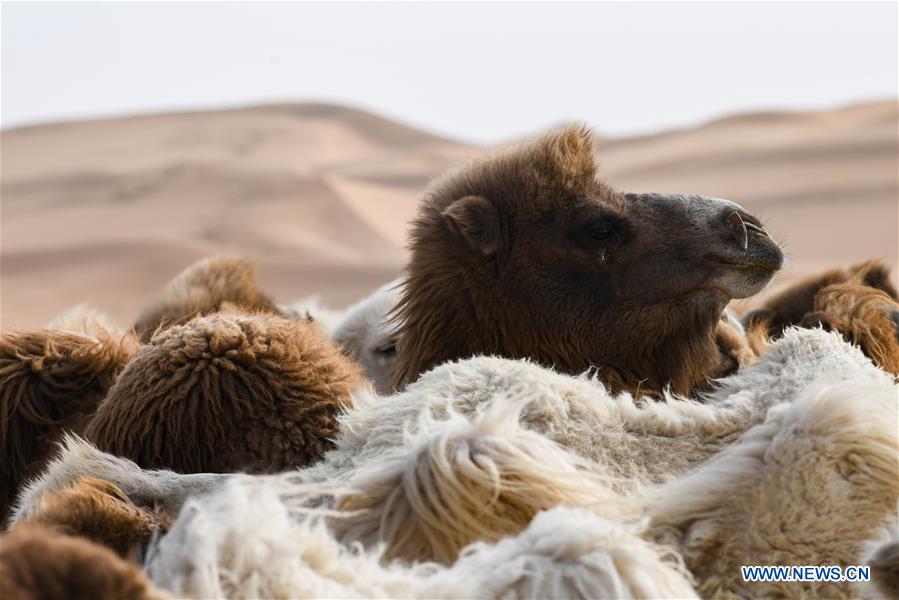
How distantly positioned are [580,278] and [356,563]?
2307 mm

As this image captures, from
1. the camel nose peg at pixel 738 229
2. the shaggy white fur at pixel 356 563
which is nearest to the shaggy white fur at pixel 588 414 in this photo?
the shaggy white fur at pixel 356 563

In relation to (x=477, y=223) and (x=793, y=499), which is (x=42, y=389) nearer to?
(x=477, y=223)

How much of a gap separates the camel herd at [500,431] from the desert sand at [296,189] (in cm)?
1026

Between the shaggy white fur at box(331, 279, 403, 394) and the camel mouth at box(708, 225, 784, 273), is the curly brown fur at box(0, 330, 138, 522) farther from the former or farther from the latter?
the camel mouth at box(708, 225, 784, 273)

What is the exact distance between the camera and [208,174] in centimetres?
3434

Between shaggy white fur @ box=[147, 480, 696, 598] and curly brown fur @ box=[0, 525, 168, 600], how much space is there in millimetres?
228

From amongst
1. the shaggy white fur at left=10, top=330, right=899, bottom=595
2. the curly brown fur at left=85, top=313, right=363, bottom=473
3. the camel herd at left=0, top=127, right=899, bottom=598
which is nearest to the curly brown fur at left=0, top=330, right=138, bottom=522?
the camel herd at left=0, top=127, right=899, bottom=598

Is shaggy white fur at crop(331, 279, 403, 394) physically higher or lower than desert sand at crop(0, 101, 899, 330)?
higher

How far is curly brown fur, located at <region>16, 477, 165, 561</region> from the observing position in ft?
7.95

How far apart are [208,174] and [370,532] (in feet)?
A: 107

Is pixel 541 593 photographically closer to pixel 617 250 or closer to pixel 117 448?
pixel 117 448

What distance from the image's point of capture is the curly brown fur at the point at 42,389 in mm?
3814

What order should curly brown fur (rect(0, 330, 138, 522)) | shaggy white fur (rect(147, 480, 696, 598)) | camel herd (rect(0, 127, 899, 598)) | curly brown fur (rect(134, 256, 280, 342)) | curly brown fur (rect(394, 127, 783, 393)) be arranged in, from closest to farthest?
1. shaggy white fur (rect(147, 480, 696, 598))
2. camel herd (rect(0, 127, 899, 598))
3. curly brown fur (rect(0, 330, 138, 522))
4. curly brown fur (rect(394, 127, 783, 393))
5. curly brown fur (rect(134, 256, 280, 342))

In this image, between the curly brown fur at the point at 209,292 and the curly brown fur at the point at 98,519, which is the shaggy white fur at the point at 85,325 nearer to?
the curly brown fur at the point at 209,292
